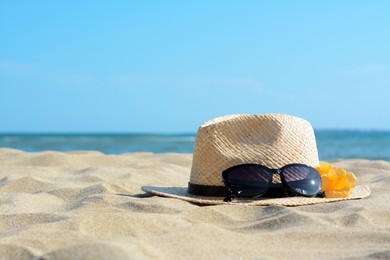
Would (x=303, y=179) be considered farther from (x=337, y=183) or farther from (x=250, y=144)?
(x=250, y=144)

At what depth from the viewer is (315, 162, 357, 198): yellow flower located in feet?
11.9

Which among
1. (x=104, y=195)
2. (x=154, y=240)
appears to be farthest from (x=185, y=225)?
(x=104, y=195)

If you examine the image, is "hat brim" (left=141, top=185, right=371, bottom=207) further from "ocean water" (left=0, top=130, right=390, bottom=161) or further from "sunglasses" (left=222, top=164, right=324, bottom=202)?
"ocean water" (left=0, top=130, right=390, bottom=161)

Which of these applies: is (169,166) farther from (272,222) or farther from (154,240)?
(154,240)

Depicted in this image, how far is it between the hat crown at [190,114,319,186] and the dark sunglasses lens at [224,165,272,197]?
0.10 metres

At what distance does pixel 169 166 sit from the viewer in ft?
19.3

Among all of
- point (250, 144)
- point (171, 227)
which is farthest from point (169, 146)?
point (171, 227)

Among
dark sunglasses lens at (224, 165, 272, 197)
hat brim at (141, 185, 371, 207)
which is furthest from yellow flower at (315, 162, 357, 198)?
dark sunglasses lens at (224, 165, 272, 197)

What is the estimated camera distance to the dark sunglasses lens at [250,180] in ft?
11.3

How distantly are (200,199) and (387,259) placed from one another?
153 cm

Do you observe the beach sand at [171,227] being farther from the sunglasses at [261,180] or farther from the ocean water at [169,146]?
the ocean water at [169,146]

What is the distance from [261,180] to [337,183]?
0.52m

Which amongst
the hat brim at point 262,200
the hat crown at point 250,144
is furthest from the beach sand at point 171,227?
the hat crown at point 250,144

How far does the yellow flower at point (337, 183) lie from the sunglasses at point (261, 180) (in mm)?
171
